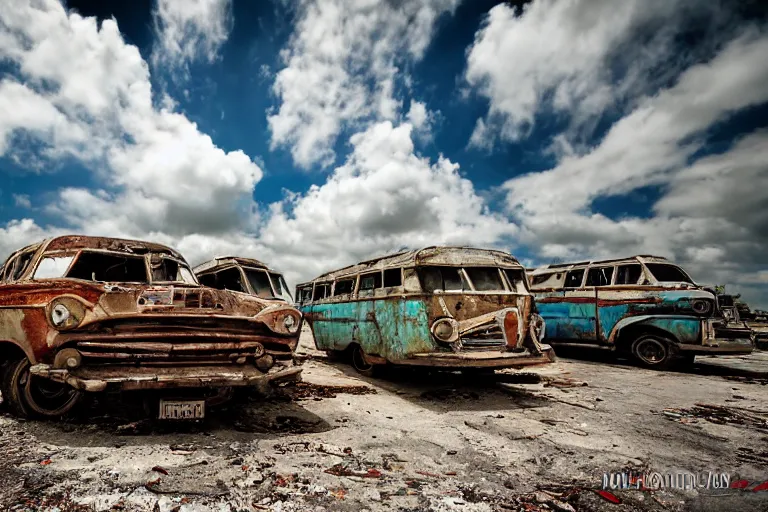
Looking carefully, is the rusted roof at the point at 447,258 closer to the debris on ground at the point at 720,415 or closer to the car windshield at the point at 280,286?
the car windshield at the point at 280,286

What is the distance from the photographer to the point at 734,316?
27.7 ft

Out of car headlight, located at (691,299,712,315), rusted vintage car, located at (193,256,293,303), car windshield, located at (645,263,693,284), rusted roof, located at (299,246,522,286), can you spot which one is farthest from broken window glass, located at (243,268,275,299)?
car headlight, located at (691,299,712,315)

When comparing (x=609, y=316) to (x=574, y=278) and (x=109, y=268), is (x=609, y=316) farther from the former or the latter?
(x=109, y=268)

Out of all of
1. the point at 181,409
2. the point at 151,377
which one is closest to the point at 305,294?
the point at 181,409

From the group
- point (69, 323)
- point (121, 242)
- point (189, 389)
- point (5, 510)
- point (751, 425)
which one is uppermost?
point (121, 242)

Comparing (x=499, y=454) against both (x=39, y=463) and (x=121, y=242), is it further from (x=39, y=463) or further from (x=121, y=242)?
(x=121, y=242)

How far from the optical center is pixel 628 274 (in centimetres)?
916

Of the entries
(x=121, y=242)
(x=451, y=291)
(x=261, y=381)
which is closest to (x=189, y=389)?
(x=261, y=381)

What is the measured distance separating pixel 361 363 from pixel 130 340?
4.58 meters

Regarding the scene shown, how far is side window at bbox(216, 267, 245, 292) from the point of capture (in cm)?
784

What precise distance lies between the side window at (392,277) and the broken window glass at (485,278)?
40.6 inches

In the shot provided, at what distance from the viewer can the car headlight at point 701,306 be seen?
8070 mm

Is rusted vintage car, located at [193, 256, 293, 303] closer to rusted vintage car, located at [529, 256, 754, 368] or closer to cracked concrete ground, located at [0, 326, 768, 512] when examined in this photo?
cracked concrete ground, located at [0, 326, 768, 512]

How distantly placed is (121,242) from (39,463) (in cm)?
319
